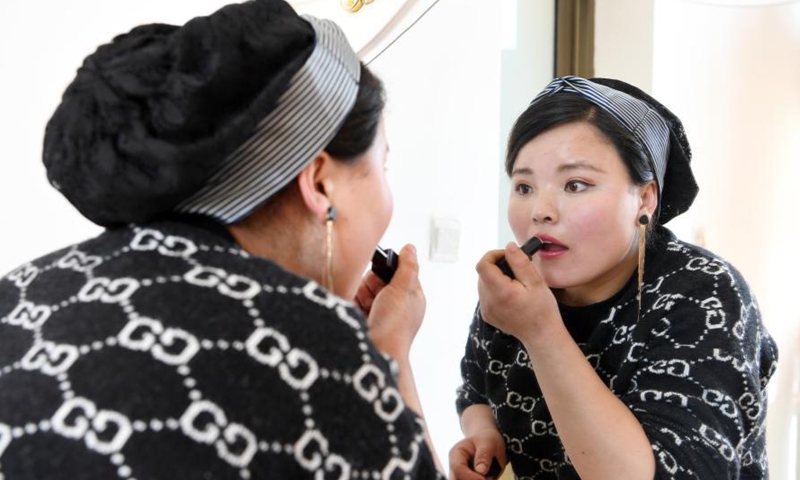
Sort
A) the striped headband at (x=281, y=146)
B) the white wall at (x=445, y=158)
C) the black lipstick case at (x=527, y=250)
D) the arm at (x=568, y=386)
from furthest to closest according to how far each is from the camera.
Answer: the white wall at (x=445, y=158), the black lipstick case at (x=527, y=250), the arm at (x=568, y=386), the striped headband at (x=281, y=146)

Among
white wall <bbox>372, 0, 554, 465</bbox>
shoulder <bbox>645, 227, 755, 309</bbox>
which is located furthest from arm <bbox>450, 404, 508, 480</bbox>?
white wall <bbox>372, 0, 554, 465</bbox>

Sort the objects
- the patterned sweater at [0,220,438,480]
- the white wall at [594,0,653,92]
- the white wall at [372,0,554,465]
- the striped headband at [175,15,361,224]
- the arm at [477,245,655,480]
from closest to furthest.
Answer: the patterned sweater at [0,220,438,480]
the striped headband at [175,15,361,224]
the arm at [477,245,655,480]
the white wall at [372,0,554,465]
the white wall at [594,0,653,92]

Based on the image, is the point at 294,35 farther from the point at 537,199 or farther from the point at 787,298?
the point at 787,298

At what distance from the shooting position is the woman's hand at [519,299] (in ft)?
2.54

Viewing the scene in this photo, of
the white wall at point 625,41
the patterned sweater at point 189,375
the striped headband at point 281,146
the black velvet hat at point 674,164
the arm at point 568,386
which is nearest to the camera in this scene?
the patterned sweater at point 189,375

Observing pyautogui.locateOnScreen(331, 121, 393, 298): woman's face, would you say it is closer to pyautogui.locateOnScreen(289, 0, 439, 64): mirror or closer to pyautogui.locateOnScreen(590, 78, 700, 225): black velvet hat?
pyautogui.locateOnScreen(289, 0, 439, 64): mirror

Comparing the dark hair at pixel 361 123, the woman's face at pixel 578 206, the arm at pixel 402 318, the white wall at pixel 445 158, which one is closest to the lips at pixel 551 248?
the woman's face at pixel 578 206

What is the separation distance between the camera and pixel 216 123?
498 mm

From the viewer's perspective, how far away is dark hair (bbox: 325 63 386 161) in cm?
60

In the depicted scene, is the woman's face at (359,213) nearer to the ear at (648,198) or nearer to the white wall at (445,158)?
the ear at (648,198)

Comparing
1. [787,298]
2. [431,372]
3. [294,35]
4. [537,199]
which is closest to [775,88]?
[787,298]

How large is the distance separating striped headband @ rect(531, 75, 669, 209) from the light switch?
1.95 feet

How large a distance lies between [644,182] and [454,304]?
72 cm

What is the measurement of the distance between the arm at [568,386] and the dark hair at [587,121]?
19cm
